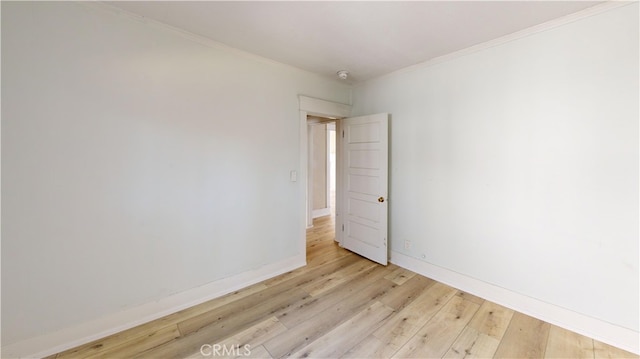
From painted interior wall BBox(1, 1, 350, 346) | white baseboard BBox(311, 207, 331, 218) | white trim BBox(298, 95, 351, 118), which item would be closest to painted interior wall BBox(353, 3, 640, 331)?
white trim BBox(298, 95, 351, 118)

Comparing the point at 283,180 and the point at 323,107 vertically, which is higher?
the point at 323,107

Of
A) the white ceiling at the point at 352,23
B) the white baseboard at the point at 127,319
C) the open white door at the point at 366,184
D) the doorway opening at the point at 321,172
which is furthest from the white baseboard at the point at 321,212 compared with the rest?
the white ceiling at the point at 352,23

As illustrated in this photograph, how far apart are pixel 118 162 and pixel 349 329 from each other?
2293 mm

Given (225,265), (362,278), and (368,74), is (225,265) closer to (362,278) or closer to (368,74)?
(362,278)

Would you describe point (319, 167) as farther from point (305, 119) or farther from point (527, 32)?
point (527, 32)

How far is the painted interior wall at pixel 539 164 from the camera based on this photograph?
1.80 meters

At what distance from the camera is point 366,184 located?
3.37 metres

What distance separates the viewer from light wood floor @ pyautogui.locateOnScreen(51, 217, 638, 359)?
177cm

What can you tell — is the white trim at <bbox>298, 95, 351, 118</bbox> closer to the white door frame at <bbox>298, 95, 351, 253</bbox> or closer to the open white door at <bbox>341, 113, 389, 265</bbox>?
the white door frame at <bbox>298, 95, 351, 253</bbox>

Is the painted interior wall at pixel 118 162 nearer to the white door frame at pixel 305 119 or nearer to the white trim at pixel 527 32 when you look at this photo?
the white door frame at pixel 305 119

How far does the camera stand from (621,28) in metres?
1.77

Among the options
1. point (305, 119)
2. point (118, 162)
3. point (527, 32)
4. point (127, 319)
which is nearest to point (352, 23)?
point (305, 119)

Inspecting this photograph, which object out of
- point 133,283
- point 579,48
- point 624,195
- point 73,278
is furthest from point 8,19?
point 624,195

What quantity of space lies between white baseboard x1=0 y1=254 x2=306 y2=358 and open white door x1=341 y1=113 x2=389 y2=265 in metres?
1.35
